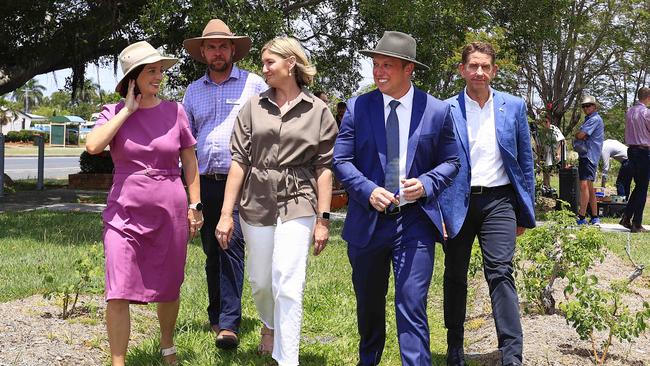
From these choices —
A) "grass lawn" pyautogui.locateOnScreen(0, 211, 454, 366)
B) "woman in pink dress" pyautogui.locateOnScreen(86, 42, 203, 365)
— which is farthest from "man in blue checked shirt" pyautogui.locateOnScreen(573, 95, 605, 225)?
"woman in pink dress" pyautogui.locateOnScreen(86, 42, 203, 365)

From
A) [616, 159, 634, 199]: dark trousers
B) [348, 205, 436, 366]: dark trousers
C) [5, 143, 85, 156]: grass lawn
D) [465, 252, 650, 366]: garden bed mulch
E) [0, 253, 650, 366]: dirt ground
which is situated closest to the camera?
[348, 205, 436, 366]: dark trousers

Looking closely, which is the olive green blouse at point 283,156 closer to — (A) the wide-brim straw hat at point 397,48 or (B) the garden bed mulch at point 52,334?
(A) the wide-brim straw hat at point 397,48

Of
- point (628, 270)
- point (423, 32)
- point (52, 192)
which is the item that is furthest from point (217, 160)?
point (52, 192)

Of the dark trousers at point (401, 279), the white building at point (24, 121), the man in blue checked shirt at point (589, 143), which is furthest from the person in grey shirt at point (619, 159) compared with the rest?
the white building at point (24, 121)

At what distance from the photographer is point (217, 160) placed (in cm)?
543

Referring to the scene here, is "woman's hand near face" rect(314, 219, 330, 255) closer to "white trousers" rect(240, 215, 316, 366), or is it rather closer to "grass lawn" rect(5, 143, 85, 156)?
"white trousers" rect(240, 215, 316, 366)

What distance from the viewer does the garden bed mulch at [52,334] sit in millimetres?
4875

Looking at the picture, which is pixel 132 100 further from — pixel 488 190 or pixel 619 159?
pixel 619 159

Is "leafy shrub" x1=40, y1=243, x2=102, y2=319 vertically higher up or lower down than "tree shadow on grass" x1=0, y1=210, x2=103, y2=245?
higher up

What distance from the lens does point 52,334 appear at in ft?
17.3

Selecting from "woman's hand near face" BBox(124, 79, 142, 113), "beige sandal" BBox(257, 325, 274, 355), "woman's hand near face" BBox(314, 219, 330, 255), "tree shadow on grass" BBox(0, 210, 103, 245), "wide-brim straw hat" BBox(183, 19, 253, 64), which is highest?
"wide-brim straw hat" BBox(183, 19, 253, 64)

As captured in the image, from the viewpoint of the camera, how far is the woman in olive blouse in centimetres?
467

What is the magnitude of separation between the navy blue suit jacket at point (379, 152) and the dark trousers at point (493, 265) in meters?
0.65

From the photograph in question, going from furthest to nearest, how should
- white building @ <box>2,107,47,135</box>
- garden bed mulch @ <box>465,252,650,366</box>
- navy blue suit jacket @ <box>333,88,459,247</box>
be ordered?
white building @ <box>2,107,47,135</box>, garden bed mulch @ <box>465,252,650,366</box>, navy blue suit jacket @ <box>333,88,459,247</box>
